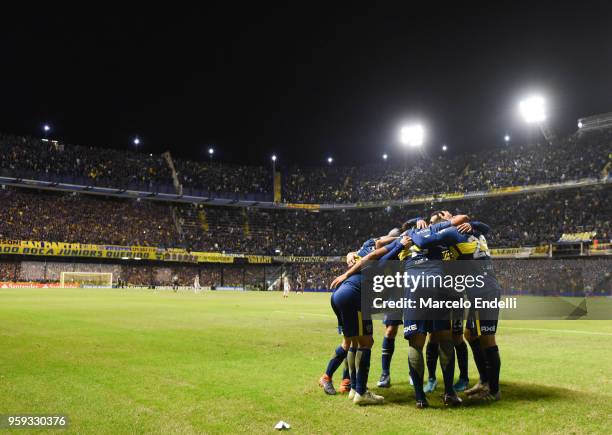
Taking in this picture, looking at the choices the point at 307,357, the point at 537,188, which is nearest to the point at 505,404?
the point at 307,357

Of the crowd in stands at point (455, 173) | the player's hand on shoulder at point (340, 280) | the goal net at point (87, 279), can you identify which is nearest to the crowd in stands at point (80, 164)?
the goal net at point (87, 279)

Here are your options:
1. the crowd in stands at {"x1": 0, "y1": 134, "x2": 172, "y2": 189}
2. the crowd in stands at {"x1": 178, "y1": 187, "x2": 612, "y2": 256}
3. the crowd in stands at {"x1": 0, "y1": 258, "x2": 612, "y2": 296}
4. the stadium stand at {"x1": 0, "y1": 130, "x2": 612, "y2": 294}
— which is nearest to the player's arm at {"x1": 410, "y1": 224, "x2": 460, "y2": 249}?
the crowd in stands at {"x1": 0, "y1": 258, "x2": 612, "y2": 296}

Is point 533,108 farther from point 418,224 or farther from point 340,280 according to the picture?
point 340,280

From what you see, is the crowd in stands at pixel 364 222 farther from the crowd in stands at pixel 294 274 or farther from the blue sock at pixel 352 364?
the blue sock at pixel 352 364

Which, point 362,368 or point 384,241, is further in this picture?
→ point 384,241

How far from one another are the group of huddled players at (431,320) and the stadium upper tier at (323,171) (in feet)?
187

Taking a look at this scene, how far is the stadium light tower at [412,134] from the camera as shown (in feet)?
236

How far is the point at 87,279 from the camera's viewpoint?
64.1m

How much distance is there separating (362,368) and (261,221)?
7533 cm

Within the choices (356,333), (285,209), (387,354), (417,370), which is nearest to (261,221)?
(285,209)

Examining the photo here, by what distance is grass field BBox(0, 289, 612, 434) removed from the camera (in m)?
5.66

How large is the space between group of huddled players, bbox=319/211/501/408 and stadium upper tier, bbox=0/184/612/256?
5071cm

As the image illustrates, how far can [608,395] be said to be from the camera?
23.0ft

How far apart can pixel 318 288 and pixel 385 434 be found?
223ft
